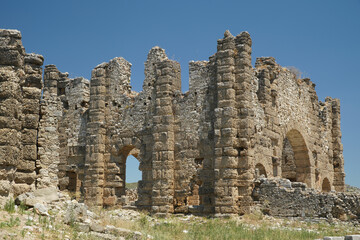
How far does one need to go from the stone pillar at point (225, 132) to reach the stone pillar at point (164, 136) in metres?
2.02

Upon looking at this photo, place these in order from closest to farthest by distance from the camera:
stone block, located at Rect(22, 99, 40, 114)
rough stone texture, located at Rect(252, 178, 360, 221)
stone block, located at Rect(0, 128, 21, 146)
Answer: stone block, located at Rect(0, 128, 21, 146) → stone block, located at Rect(22, 99, 40, 114) → rough stone texture, located at Rect(252, 178, 360, 221)

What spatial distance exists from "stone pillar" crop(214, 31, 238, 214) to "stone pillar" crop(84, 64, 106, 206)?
5.40 meters

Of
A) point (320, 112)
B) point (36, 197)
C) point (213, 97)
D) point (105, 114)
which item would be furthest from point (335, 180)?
point (36, 197)

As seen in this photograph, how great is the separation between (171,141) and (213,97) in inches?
90.7

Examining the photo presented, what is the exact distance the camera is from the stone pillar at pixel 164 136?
16.8m

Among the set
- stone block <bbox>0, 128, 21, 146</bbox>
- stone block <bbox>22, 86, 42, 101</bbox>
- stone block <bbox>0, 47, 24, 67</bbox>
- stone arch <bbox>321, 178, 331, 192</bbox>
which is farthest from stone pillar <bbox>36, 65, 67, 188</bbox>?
stone arch <bbox>321, 178, 331, 192</bbox>

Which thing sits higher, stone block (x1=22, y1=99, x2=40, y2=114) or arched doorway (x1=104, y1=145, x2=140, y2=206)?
stone block (x1=22, y1=99, x2=40, y2=114)

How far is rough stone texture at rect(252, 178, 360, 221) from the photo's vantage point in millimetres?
14531

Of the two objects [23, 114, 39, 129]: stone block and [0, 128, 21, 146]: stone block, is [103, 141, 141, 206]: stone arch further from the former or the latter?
[0, 128, 21, 146]: stone block

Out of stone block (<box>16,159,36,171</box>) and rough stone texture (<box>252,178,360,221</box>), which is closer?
stone block (<box>16,159,36,171</box>)

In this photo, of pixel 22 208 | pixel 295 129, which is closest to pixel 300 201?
pixel 295 129

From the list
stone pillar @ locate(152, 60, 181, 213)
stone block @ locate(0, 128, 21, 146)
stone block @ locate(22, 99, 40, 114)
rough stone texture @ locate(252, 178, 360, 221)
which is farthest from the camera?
stone pillar @ locate(152, 60, 181, 213)

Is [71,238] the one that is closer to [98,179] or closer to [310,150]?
[98,179]

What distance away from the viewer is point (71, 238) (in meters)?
8.20
